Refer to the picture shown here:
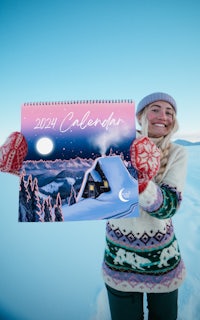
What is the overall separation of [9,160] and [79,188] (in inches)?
6.3

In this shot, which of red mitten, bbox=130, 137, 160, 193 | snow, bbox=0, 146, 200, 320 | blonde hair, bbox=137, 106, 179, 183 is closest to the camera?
red mitten, bbox=130, 137, 160, 193

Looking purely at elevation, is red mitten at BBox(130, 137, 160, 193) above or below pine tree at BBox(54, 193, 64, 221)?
above

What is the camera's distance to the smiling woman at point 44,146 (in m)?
0.45

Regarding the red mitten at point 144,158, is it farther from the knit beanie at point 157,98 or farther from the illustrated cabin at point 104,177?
the knit beanie at point 157,98

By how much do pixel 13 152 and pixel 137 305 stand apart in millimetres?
535

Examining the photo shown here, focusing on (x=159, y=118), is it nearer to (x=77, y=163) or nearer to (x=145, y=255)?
(x=77, y=163)

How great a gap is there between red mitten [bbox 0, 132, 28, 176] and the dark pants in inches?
17.5

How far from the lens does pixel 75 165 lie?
0.46m

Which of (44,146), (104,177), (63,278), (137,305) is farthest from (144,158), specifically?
(63,278)

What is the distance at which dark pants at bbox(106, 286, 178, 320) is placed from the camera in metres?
0.58

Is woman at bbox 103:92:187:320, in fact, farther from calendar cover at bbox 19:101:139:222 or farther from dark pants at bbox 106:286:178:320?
calendar cover at bbox 19:101:139:222

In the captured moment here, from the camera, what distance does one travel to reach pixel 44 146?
0.46 m

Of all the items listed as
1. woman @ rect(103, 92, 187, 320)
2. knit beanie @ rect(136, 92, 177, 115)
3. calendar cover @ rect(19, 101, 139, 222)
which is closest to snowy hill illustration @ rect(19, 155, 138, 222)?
calendar cover @ rect(19, 101, 139, 222)

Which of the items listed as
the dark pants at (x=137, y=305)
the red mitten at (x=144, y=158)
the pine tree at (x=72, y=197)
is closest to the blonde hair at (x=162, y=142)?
the red mitten at (x=144, y=158)
